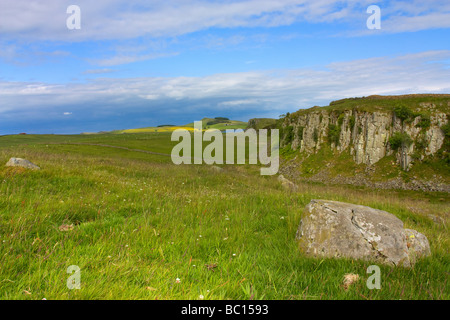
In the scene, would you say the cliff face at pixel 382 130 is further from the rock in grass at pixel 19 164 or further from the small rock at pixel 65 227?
Answer: the small rock at pixel 65 227

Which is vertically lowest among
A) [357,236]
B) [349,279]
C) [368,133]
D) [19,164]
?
[349,279]

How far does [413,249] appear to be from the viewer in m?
5.42

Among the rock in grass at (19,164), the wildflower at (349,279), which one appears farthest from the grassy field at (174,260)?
the rock in grass at (19,164)

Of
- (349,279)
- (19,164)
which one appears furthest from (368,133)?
(19,164)

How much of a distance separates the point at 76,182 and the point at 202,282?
30.1 ft

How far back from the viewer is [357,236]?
545 cm

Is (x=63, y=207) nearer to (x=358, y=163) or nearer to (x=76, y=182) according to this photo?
(x=76, y=182)

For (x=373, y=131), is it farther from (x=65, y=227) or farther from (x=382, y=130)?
(x=65, y=227)

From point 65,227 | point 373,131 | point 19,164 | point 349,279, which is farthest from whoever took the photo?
point 373,131

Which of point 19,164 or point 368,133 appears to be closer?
point 19,164

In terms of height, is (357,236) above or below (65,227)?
below

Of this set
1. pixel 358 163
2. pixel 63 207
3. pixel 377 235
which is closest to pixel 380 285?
pixel 377 235

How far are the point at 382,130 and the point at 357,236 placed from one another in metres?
47.8

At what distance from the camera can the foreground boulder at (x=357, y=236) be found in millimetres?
5258
